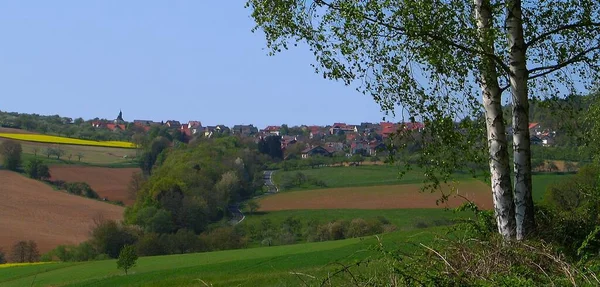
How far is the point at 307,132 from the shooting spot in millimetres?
184500

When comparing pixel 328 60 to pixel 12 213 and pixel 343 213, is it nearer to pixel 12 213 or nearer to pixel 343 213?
pixel 343 213

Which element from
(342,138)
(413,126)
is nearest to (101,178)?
(342,138)

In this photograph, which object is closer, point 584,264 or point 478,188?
point 584,264

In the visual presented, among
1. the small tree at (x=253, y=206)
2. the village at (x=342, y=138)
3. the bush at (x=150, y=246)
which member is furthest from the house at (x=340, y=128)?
the bush at (x=150, y=246)

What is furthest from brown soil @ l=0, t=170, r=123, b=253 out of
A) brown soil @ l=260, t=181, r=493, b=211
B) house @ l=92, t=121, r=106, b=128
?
house @ l=92, t=121, r=106, b=128

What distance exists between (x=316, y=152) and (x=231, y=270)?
93.8 metres

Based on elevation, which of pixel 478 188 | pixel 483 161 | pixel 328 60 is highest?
pixel 328 60

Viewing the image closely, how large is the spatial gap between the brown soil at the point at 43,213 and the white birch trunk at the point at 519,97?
49.8m

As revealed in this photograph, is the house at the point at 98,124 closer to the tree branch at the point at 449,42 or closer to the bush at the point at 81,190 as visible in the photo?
the bush at the point at 81,190

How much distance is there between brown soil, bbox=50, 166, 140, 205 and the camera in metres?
82.7

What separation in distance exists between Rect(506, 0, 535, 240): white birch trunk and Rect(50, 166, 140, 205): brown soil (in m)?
70.7

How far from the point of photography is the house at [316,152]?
116 metres

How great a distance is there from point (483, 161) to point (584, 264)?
12.8 feet

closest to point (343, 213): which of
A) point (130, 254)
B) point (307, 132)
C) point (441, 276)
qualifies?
point (130, 254)
